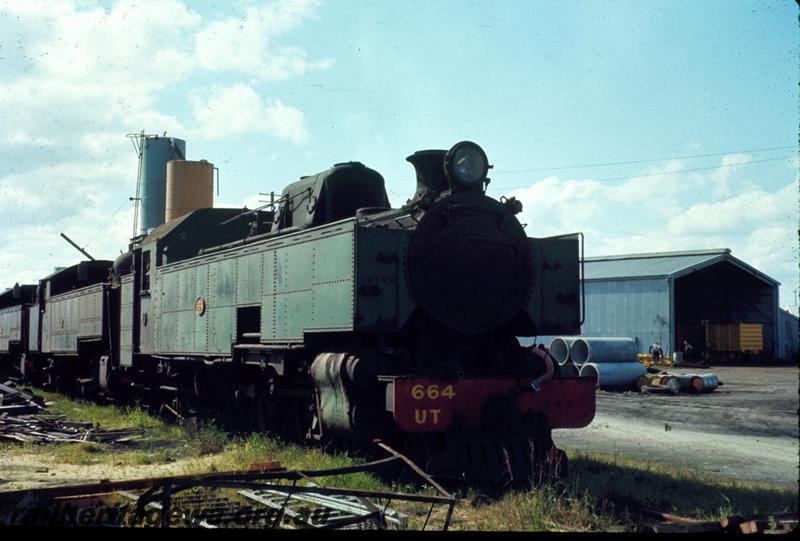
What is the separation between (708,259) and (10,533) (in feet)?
112

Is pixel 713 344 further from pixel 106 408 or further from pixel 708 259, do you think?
pixel 106 408

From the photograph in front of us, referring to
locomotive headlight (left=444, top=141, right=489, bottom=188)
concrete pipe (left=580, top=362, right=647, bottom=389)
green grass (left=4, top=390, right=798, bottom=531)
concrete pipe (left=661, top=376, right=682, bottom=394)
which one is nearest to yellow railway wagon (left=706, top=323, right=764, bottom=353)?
concrete pipe (left=580, top=362, right=647, bottom=389)

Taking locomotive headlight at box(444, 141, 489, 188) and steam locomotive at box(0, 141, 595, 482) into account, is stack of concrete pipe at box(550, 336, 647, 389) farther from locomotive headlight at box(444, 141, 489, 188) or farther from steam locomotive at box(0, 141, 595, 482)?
locomotive headlight at box(444, 141, 489, 188)

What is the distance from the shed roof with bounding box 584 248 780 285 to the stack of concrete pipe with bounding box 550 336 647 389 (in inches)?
532

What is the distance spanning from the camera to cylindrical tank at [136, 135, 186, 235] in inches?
1204

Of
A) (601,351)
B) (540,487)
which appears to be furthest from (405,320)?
(601,351)

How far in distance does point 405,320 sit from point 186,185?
1666 centimetres

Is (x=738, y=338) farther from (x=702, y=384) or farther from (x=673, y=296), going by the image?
(x=702, y=384)

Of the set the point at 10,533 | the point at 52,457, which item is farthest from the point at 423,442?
the point at 52,457

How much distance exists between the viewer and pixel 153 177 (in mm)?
30781

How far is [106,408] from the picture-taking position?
55.4 feet

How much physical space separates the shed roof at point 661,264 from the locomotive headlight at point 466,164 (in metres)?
26.7

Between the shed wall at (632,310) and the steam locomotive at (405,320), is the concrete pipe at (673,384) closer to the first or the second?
the steam locomotive at (405,320)

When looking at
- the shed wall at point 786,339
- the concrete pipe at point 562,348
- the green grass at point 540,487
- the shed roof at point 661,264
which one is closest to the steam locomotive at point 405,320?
the green grass at point 540,487
